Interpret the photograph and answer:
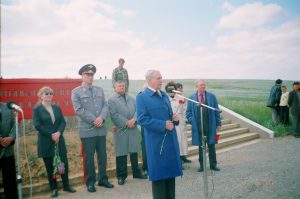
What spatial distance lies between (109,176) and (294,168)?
426cm

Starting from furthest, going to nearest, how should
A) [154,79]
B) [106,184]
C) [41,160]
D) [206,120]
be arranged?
[206,120] < [41,160] < [106,184] < [154,79]


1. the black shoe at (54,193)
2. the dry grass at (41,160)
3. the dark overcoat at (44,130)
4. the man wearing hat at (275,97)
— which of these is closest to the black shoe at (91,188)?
the black shoe at (54,193)

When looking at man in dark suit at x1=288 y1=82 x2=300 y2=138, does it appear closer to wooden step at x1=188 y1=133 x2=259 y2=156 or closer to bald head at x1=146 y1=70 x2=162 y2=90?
wooden step at x1=188 y1=133 x2=259 y2=156

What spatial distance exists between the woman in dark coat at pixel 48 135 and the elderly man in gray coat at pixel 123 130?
122cm

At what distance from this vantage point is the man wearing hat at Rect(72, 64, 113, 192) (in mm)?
6520

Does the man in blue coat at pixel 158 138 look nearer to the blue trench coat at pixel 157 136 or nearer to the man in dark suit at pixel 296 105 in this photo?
the blue trench coat at pixel 157 136

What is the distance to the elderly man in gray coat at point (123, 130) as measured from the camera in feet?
23.5

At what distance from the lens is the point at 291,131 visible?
1355 cm

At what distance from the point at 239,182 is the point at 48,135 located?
3860 mm

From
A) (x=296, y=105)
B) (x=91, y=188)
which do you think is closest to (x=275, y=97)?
(x=296, y=105)

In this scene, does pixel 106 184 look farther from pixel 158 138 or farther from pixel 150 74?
pixel 150 74

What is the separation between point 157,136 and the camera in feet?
15.0

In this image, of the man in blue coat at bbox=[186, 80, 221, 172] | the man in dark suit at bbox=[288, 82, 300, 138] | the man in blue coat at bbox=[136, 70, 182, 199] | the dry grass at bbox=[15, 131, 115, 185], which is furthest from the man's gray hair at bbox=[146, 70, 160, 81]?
the man in dark suit at bbox=[288, 82, 300, 138]

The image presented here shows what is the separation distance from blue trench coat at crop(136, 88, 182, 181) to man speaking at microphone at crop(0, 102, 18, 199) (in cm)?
228
